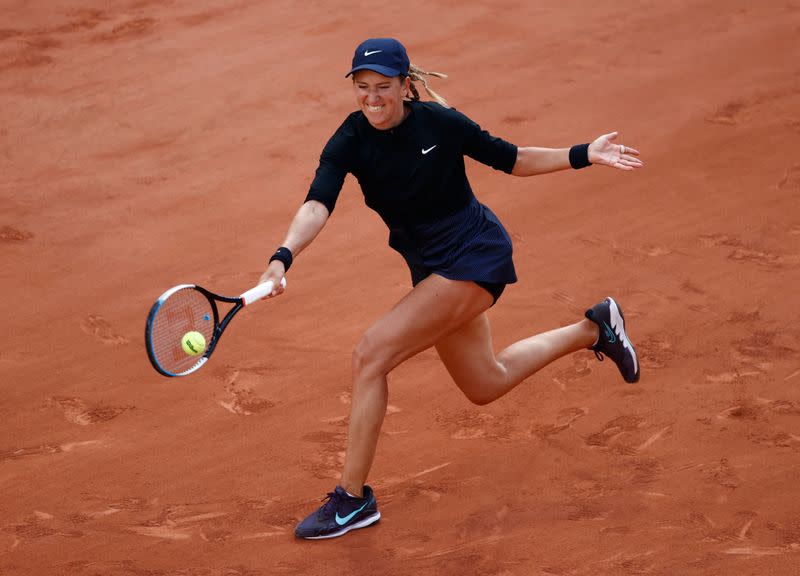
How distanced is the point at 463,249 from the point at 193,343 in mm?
1036

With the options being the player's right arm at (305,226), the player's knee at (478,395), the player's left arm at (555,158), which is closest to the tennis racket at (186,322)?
the player's right arm at (305,226)

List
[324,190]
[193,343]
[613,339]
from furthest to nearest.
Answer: [613,339] → [324,190] → [193,343]

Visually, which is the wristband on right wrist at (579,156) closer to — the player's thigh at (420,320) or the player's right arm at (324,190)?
the player's thigh at (420,320)

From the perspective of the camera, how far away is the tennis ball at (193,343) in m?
3.83

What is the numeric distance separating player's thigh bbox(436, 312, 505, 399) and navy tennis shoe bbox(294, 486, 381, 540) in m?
0.63

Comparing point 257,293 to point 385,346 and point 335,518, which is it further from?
point 335,518

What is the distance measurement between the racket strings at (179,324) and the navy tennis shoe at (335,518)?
71 cm

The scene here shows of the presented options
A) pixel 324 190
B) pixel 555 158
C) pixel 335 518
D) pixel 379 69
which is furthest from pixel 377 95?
pixel 335 518

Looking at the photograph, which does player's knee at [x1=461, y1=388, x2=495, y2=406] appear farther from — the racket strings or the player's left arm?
the racket strings

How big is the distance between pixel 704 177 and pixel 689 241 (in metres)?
1.01

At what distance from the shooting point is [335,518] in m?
4.05

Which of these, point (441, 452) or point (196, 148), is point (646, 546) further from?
point (196, 148)

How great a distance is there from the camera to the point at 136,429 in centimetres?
500

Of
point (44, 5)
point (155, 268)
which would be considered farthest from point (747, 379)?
point (44, 5)
